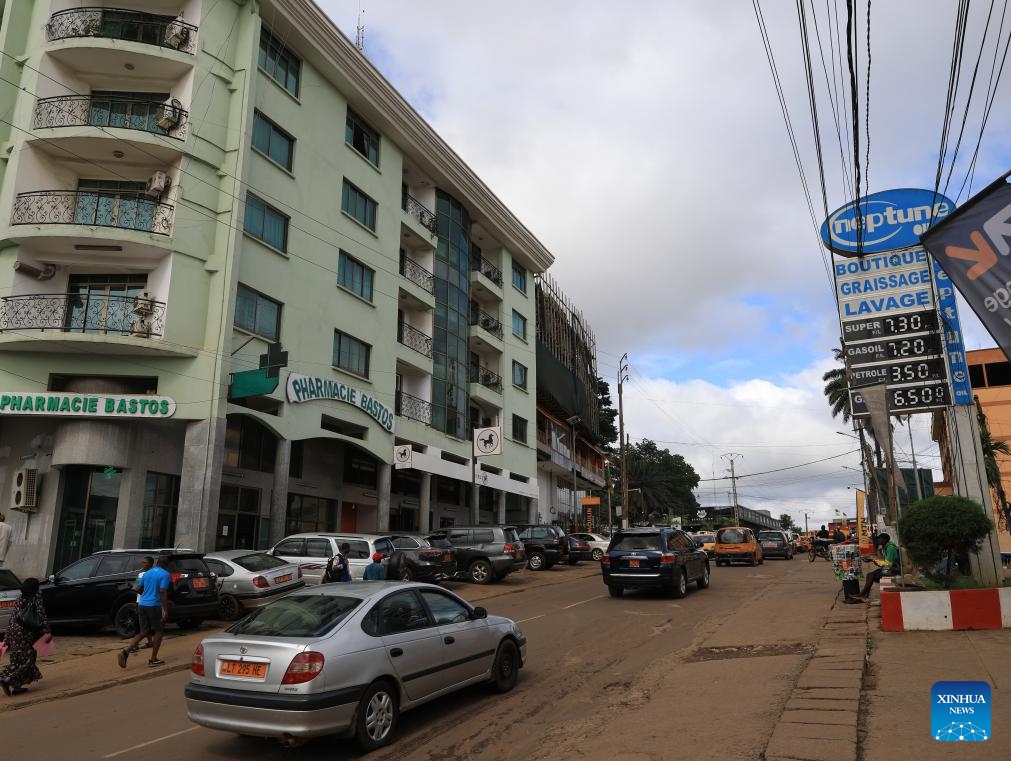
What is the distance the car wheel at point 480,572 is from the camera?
73.3ft

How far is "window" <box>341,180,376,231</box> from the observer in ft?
94.6

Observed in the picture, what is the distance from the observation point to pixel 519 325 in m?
44.2

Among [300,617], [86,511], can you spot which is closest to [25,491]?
[86,511]

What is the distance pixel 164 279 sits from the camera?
21312mm

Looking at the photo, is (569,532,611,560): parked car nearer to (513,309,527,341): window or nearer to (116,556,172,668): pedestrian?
(513,309,527,341): window

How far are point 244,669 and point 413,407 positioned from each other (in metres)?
26.0

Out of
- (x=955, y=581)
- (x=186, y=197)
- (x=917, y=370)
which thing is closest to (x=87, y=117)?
(x=186, y=197)

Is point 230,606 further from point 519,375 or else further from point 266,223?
point 519,375

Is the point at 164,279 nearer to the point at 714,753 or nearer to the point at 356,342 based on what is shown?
the point at 356,342

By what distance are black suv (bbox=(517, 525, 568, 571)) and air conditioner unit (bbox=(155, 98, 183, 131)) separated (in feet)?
60.8

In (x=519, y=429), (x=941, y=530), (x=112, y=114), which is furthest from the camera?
(x=519, y=429)

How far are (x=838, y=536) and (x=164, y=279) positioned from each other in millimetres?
29345

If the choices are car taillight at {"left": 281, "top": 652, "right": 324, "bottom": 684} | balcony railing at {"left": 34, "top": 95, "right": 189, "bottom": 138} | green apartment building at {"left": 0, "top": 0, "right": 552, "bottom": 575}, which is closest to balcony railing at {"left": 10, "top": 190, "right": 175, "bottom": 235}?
green apartment building at {"left": 0, "top": 0, "right": 552, "bottom": 575}

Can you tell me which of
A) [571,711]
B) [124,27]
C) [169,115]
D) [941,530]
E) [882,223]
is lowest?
[571,711]
